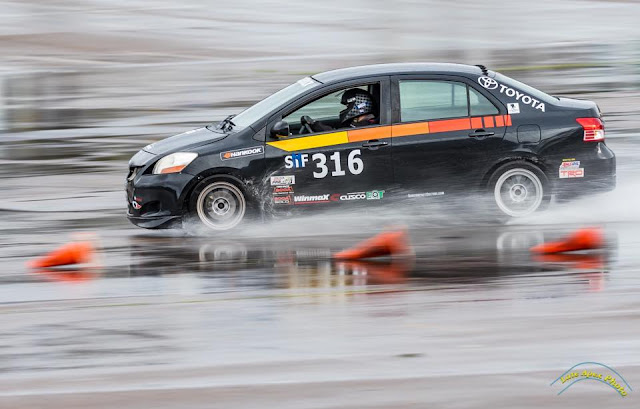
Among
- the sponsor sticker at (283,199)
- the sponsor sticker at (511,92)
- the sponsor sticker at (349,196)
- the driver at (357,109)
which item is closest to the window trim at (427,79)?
the sponsor sticker at (511,92)

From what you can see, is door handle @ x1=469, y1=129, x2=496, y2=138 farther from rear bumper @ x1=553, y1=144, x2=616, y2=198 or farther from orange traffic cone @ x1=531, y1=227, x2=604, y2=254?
orange traffic cone @ x1=531, y1=227, x2=604, y2=254

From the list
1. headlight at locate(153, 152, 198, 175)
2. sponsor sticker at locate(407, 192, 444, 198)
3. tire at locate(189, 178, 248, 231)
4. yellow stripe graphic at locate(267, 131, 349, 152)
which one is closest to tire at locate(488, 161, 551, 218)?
sponsor sticker at locate(407, 192, 444, 198)

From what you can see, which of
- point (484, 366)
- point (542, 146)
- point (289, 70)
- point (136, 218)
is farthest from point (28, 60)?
point (484, 366)

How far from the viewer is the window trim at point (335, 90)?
11.3 m

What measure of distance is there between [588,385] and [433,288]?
239 centimetres

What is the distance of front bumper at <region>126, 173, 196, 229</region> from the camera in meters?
11.3

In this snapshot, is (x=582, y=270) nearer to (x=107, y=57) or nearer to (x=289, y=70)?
(x=289, y=70)

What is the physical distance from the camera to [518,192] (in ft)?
38.0

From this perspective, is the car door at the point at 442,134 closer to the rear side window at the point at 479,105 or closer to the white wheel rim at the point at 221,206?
the rear side window at the point at 479,105

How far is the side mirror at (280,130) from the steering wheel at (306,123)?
164 millimetres

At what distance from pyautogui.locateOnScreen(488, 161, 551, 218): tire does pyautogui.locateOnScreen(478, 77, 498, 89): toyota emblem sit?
814 millimetres

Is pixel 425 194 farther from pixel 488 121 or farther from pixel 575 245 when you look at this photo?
pixel 575 245

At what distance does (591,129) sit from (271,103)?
131 inches

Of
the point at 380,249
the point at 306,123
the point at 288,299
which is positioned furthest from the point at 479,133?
the point at 288,299
